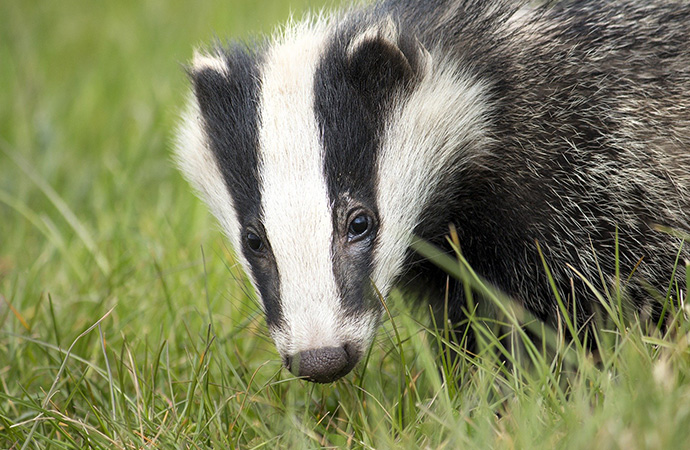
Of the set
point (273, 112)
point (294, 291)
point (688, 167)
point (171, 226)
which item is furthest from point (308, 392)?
point (171, 226)

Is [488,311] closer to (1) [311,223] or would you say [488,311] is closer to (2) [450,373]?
(2) [450,373]

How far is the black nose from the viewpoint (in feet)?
8.83

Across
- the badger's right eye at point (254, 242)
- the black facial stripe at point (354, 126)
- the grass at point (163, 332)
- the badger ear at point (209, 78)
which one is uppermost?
the badger ear at point (209, 78)

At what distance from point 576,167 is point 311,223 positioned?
3.57 ft

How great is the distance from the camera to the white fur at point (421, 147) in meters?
2.98

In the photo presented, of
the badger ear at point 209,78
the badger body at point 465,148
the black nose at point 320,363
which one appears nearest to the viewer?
the black nose at point 320,363

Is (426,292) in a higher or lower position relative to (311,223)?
lower

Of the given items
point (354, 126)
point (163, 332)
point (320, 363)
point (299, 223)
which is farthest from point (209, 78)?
point (320, 363)

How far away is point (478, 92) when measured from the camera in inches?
124

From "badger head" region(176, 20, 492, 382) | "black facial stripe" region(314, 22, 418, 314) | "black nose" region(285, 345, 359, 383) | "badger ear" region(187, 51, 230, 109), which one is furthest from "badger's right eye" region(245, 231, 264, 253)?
"badger ear" region(187, 51, 230, 109)

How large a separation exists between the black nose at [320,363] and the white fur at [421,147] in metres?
0.37

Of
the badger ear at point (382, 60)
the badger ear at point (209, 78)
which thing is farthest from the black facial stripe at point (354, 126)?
the badger ear at point (209, 78)

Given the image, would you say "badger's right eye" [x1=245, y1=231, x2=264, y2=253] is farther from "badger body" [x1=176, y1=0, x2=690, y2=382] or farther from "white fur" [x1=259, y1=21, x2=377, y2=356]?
"white fur" [x1=259, y1=21, x2=377, y2=356]

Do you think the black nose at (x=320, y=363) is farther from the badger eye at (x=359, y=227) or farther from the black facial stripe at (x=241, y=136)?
the badger eye at (x=359, y=227)
